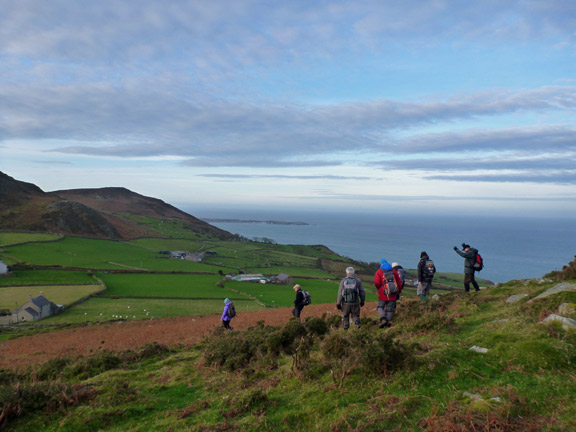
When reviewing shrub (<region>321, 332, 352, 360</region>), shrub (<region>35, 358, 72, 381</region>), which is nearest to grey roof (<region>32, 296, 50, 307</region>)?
shrub (<region>35, 358, 72, 381</region>)

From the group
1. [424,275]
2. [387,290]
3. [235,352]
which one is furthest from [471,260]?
[235,352]

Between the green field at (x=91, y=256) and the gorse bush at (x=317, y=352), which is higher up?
the gorse bush at (x=317, y=352)

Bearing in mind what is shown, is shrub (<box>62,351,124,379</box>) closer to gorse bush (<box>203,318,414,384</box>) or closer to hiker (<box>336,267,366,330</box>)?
gorse bush (<box>203,318,414,384</box>)

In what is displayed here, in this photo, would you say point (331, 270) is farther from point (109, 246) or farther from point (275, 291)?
point (109, 246)

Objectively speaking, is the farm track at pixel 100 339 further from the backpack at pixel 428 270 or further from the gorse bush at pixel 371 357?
the gorse bush at pixel 371 357

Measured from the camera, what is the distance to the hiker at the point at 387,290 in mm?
10867

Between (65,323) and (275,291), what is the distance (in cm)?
2928

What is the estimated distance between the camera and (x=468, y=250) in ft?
50.6

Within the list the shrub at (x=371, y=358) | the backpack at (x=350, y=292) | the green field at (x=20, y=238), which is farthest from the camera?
the green field at (x=20, y=238)

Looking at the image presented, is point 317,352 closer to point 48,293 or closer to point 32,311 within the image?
point 32,311

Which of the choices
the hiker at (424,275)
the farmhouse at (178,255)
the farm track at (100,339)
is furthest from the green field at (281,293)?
the farmhouse at (178,255)

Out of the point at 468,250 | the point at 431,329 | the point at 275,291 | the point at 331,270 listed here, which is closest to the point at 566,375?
the point at 431,329

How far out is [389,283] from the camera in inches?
430

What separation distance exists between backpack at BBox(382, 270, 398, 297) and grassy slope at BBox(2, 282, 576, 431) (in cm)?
139
